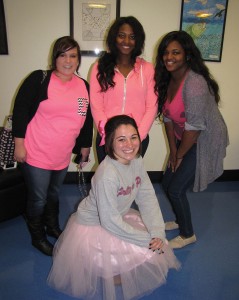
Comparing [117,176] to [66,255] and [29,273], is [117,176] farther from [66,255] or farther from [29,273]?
[29,273]

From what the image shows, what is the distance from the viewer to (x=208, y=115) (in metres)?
1.66

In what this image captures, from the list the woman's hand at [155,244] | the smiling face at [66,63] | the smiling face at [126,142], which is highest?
the smiling face at [66,63]

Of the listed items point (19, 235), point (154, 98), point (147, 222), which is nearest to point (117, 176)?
point (147, 222)

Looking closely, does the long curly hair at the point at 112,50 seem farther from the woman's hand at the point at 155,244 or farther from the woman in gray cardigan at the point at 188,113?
the woman's hand at the point at 155,244

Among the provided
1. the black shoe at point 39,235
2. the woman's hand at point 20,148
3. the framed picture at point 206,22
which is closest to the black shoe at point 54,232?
the black shoe at point 39,235

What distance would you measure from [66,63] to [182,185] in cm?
112

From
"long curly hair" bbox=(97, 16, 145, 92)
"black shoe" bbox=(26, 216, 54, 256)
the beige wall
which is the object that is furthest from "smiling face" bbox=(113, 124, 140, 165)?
the beige wall

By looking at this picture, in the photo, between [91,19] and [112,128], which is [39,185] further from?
[91,19]

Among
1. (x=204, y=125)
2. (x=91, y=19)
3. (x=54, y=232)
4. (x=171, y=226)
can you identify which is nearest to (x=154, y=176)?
(x=171, y=226)

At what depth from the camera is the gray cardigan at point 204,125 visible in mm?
1563

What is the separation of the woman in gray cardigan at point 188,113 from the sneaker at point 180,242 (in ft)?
0.66

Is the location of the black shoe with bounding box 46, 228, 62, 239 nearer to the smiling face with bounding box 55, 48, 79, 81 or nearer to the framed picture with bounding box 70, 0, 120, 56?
the smiling face with bounding box 55, 48, 79, 81

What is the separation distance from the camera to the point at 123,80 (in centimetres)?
170

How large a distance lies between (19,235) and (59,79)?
1.31 metres
